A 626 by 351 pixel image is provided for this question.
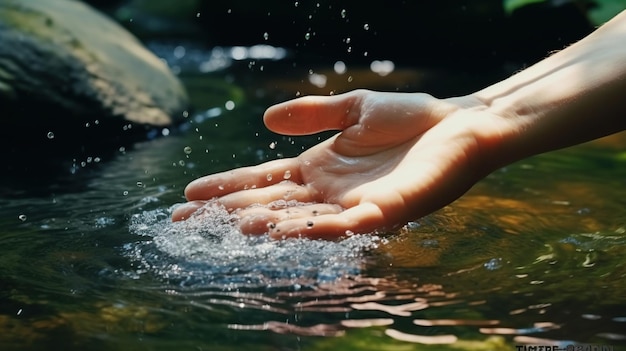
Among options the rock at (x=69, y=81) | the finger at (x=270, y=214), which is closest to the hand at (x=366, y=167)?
the finger at (x=270, y=214)

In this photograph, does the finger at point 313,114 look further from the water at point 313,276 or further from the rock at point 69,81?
the rock at point 69,81

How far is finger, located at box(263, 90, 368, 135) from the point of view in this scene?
90.9 inches

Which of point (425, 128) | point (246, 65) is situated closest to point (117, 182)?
point (425, 128)

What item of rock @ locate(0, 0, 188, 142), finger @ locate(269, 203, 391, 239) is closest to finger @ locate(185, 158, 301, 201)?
finger @ locate(269, 203, 391, 239)

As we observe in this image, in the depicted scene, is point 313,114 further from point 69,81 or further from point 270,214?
point 69,81

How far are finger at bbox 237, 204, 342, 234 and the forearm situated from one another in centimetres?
50

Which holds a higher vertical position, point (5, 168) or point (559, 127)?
point (5, 168)

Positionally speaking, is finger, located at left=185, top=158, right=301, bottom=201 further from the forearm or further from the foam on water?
the forearm

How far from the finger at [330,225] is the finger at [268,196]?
0.95 ft

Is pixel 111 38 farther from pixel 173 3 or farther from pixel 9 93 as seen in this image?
pixel 173 3

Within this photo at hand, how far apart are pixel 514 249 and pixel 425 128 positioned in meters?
0.43

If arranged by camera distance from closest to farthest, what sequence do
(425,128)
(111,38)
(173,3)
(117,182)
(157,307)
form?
1. (157,307)
2. (425,128)
3. (117,182)
4. (111,38)
5. (173,3)

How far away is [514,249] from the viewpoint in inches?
87.6

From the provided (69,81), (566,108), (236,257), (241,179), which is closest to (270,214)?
(236,257)
